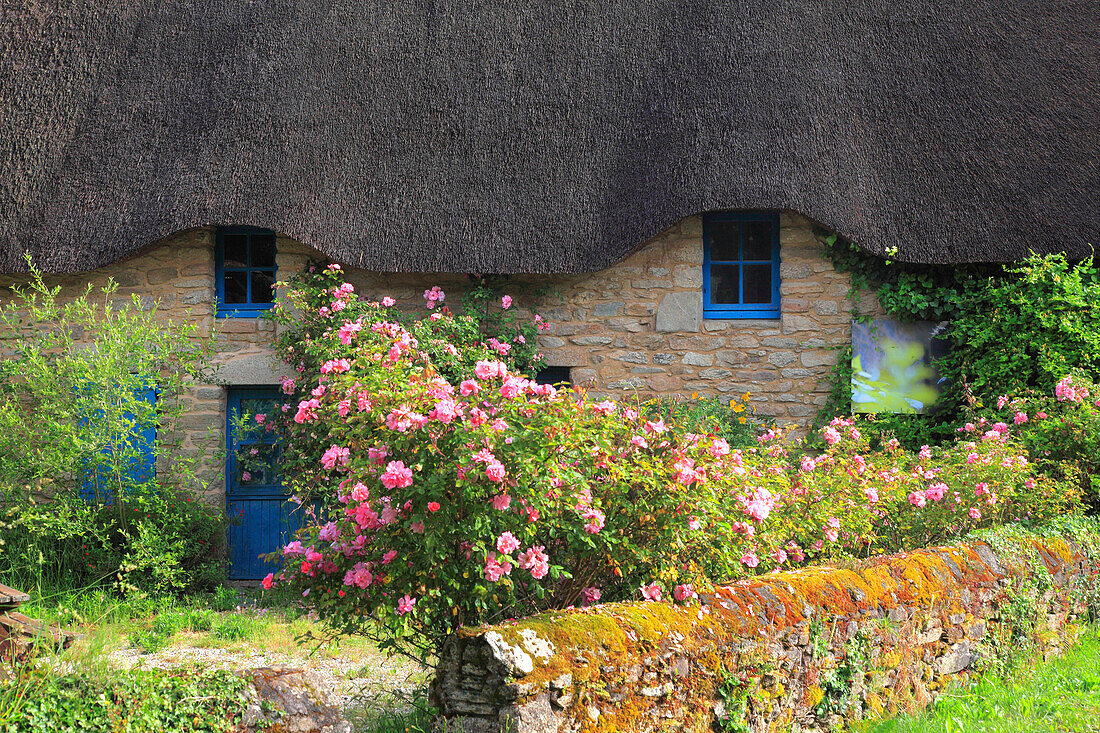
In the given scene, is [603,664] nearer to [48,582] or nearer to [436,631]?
[436,631]

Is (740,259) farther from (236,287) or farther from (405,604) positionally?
(405,604)

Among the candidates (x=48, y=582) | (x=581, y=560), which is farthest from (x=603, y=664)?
(x=48, y=582)

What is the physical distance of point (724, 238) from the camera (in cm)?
739

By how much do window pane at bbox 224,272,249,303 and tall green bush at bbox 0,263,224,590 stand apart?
505 millimetres

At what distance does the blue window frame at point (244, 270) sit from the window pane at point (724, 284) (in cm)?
360

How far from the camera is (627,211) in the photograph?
7.01 m

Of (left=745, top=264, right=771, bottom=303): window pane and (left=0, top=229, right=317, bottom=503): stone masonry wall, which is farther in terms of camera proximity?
(left=745, top=264, right=771, bottom=303): window pane

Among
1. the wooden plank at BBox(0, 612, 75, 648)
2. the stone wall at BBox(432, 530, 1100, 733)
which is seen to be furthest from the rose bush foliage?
the wooden plank at BBox(0, 612, 75, 648)

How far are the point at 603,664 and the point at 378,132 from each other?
5892mm

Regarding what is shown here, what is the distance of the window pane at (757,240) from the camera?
735 centimetres

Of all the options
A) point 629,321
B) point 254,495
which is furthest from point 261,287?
point 629,321

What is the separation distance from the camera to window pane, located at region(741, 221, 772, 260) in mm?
7352

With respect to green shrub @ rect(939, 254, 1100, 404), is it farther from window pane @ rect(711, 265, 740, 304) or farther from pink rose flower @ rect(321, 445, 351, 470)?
pink rose flower @ rect(321, 445, 351, 470)

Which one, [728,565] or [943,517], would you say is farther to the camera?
[943,517]
